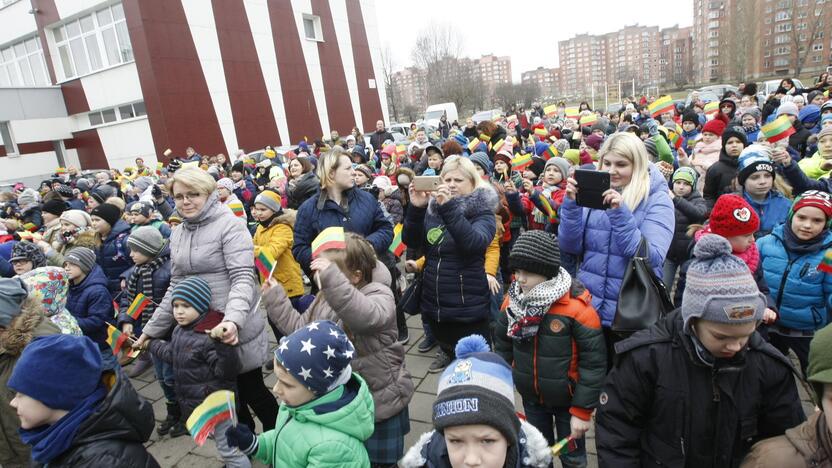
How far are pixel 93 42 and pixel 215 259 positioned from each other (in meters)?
21.8

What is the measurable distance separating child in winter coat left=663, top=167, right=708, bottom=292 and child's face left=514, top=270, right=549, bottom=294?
247cm

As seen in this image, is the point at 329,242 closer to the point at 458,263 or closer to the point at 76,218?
the point at 458,263

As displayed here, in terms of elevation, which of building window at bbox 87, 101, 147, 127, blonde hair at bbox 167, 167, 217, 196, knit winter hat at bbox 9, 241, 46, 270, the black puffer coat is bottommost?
the black puffer coat

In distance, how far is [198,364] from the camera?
288 centimetres

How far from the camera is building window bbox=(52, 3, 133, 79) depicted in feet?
59.5

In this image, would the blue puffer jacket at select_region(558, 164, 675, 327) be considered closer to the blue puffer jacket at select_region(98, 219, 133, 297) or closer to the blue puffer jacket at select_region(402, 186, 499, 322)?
the blue puffer jacket at select_region(402, 186, 499, 322)

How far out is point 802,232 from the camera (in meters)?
2.82

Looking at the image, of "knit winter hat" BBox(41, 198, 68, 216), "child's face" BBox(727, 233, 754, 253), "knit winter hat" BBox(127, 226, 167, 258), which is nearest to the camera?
"child's face" BBox(727, 233, 754, 253)

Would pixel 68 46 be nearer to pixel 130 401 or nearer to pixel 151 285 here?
pixel 151 285

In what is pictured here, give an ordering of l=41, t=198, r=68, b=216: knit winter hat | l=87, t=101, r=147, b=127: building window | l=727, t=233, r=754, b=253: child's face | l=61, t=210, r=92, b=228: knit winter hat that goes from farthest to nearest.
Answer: l=87, t=101, r=147, b=127: building window → l=41, t=198, r=68, b=216: knit winter hat → l=61, t=210, r=92, b=228: knit winter hat → l=727, t=233, r=754, b=253: child's face

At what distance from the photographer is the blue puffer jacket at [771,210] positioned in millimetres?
3631

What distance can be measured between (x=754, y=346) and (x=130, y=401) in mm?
2488

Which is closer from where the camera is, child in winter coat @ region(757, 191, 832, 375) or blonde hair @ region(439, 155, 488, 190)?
child in winter coat @ region(757, 191, 832, 375)

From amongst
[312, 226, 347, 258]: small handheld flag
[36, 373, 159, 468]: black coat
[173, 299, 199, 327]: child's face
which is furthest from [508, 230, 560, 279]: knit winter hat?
[173, 299, 199, 327]: child's face
